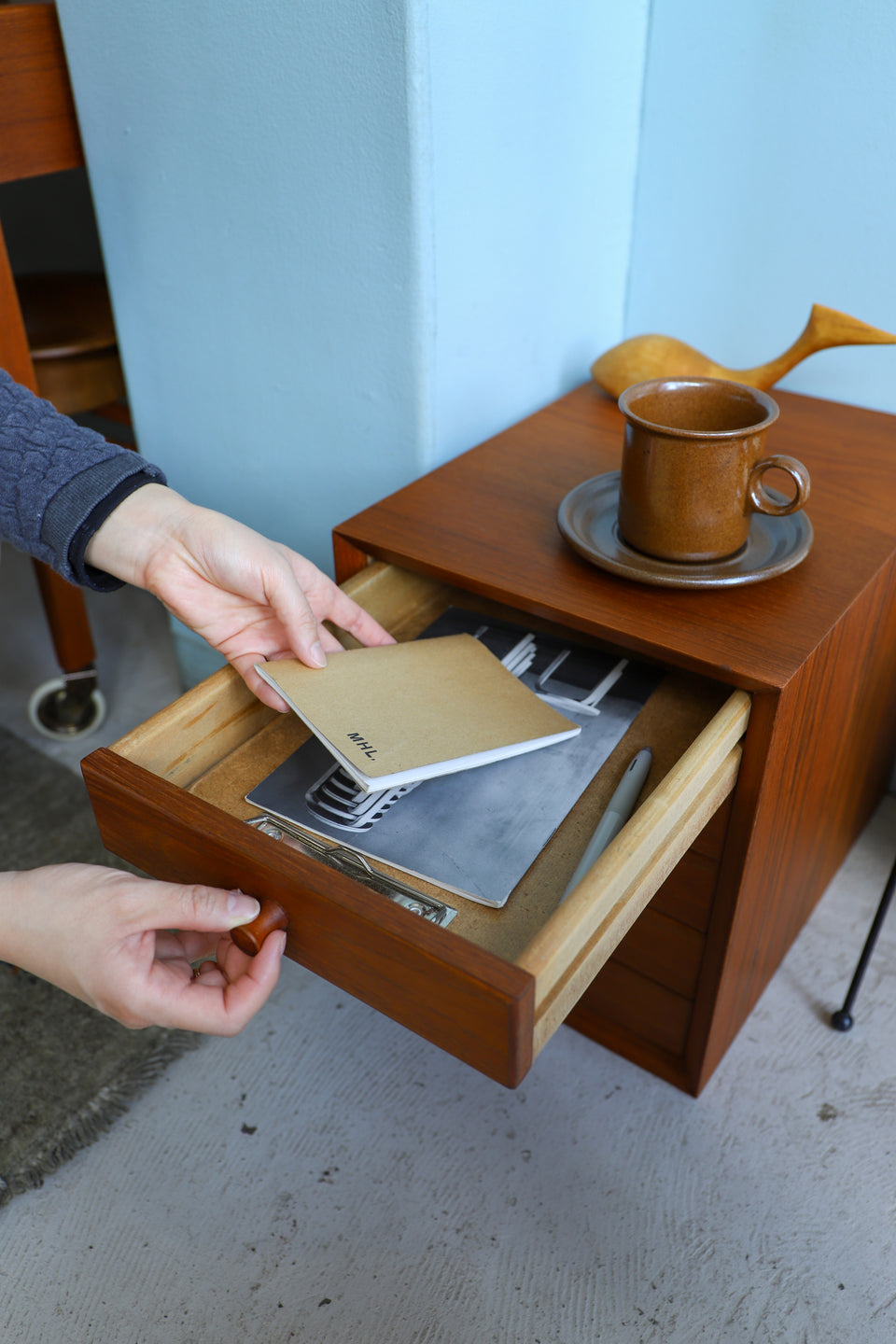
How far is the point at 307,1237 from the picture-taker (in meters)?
0.87

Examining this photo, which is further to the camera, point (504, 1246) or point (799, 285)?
→ point (799, 285)

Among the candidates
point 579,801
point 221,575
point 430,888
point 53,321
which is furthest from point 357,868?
point 53,321

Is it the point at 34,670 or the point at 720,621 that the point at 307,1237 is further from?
the point at 34,670

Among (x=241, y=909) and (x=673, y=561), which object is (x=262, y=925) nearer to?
(x=241, y=909)

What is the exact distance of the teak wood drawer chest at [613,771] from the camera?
21.3 inches

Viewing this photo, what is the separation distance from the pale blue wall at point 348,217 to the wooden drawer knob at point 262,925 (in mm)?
545

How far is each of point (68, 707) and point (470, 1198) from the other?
3.01 feet

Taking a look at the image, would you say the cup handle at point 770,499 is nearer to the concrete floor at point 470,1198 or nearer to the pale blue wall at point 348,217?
the pale blue wall at point 348,217

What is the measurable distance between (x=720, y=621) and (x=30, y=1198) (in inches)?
31.1

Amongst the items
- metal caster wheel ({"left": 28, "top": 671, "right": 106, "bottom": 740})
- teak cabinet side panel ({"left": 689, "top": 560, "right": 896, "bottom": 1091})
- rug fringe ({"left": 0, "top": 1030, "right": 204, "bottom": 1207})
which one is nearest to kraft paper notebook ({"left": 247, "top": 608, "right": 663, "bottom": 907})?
teak cabinet side panel ({"left": 689, "top": 560, "right": 896, "bottom": 1091})

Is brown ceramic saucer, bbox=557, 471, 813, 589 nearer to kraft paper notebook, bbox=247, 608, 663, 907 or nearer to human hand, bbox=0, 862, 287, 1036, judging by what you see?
kraft paper notebook, bbox=247, 608, 663, 907

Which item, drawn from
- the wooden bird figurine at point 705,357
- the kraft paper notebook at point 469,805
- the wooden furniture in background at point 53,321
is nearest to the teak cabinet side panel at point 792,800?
the kraft paper notebook at point 469,805

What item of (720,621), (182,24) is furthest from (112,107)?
(720,621)

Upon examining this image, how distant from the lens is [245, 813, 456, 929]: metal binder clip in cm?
61
